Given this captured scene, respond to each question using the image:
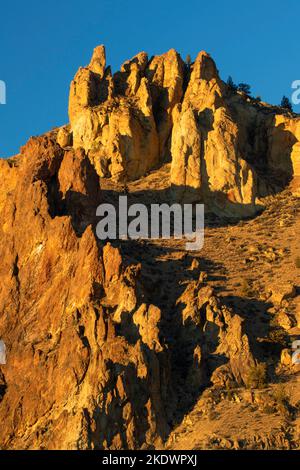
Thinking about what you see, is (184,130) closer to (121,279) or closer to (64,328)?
(121,279)

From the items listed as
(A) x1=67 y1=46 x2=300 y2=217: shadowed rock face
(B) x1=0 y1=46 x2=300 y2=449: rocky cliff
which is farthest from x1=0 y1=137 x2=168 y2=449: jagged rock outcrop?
(A) x1=67 y1=46 x2=300 y2=217: shadowed rock face

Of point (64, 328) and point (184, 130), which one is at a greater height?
point (184, 130)

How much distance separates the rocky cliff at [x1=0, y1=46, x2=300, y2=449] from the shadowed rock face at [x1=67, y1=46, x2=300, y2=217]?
13 centimetres

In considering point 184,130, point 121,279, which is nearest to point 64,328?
point 121,279

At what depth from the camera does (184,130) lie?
10169 centimetres

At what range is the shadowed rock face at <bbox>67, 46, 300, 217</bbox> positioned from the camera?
10094cm

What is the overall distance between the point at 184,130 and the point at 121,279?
2548cm

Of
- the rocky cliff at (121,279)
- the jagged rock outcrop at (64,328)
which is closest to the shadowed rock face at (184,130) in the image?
the rocky cliff at (121,279)

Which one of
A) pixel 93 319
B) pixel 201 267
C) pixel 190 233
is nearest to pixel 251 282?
pixel 201 267

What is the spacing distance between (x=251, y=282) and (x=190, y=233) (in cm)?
974

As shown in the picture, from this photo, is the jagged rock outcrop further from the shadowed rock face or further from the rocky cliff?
the shadowed rock face

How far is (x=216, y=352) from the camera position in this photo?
77.9 meters

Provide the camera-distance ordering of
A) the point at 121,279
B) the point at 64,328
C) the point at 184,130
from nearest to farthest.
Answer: the point at 64,328
the point at 121,279
the point at 184,130

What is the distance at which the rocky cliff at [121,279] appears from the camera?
72250 mm
